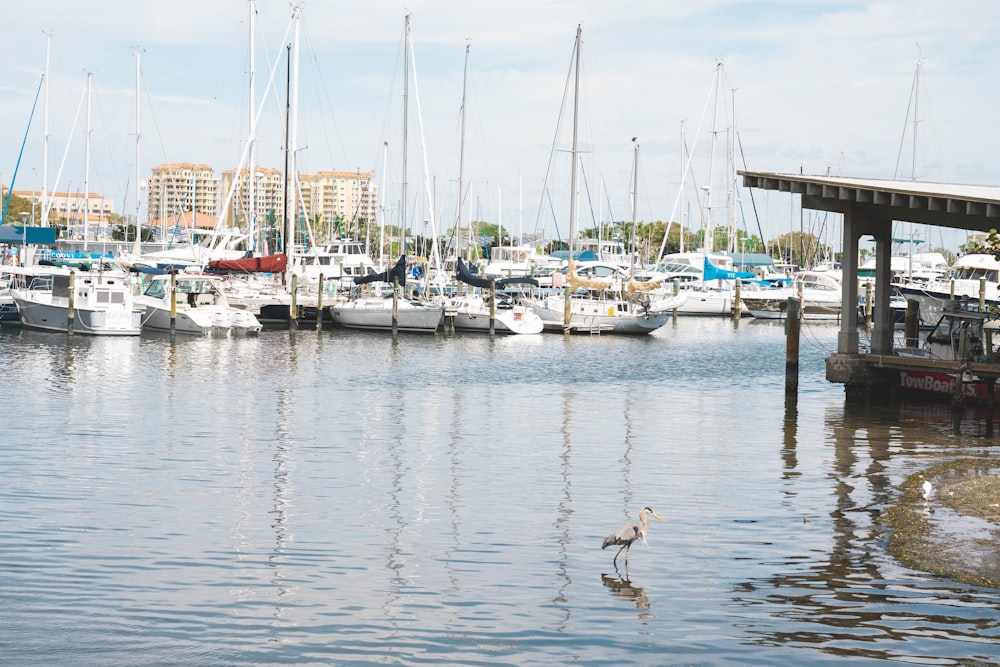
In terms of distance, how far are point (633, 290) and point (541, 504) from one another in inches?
2060

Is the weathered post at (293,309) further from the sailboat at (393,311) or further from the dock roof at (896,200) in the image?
the dock roof at (896,200)

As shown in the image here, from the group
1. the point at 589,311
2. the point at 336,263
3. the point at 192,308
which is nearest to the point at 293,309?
the point at 192,308

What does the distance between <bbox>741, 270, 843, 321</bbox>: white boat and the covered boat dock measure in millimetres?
51299

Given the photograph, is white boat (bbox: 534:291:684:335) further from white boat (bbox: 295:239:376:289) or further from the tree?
the tree

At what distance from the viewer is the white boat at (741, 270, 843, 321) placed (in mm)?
87812

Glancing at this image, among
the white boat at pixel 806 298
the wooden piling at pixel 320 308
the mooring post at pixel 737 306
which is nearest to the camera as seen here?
the wooden piling at pixel 320 308

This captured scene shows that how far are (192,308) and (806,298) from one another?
45.4 meters

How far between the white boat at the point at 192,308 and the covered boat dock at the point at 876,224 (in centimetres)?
3467

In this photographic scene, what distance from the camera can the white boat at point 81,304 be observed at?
60094 millimetres

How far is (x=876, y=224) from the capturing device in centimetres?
3475

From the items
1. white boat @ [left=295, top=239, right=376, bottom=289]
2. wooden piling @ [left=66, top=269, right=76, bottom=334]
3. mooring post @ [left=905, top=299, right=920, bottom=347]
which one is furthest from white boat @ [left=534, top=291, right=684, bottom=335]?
mooring post @ [left=905, top=299, right=920, bottom=347]

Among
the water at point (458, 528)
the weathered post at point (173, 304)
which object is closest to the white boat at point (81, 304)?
the weathered post at point (173, 304)

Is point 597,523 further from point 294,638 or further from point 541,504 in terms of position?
point 294,638

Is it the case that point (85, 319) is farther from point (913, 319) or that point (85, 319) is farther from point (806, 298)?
point (806, 298)
